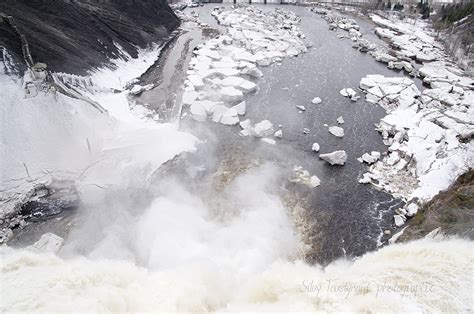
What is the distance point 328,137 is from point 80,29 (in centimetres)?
1732

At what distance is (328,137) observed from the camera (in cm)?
1642

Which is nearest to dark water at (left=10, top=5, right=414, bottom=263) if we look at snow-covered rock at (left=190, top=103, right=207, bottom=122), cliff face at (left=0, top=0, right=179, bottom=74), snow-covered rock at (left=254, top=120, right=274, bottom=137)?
snow-covered rock at (left=190, top=103, right=207, bottom=122)

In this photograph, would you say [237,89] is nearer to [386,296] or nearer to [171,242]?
[171,242]

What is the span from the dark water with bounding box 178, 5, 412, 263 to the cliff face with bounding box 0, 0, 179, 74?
8280mm

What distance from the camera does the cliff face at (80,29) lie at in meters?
15.9

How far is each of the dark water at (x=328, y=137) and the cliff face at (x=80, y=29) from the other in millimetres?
8280

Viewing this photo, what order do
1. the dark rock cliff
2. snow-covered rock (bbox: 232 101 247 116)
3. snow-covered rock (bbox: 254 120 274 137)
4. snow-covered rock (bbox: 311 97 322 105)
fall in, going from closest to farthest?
1. the dark rock cliff
2. snow-covered rock (bbox: 254 120 274 137)
3. snow-covered rock (bbox: 232 101 247 116)
4. snow-covered rock (bbox: 311 97 322 105)

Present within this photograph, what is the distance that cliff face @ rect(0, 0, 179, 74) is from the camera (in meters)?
15.9

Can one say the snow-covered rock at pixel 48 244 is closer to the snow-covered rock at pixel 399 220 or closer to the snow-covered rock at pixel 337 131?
the snow-covered rock at pixel 399 220

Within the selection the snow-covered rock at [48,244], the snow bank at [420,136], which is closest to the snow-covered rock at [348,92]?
the snow bank at [420,136]

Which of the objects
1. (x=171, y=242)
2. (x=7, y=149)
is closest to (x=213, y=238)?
(x=171, y=242)

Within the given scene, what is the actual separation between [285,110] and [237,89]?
3.57 m

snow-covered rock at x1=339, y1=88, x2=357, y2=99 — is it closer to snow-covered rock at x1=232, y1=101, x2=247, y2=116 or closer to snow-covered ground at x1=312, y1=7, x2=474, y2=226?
snow-covered ground at x1=312, y1=7, x2=474, y2=226

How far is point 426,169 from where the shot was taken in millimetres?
14047
